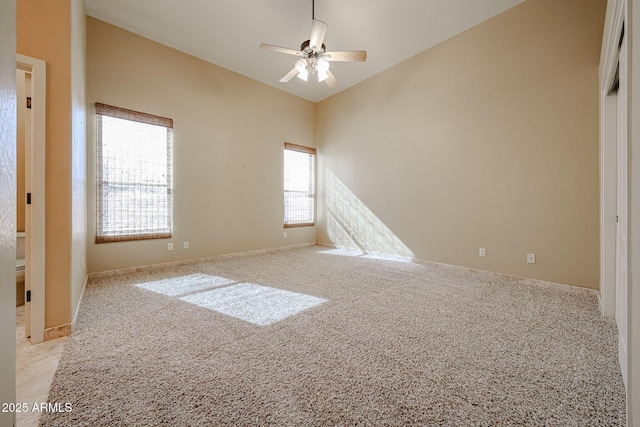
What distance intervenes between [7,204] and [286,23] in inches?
153

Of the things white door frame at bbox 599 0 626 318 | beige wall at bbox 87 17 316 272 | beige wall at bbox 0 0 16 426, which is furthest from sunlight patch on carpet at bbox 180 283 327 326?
white door frame at bbox 599 0 626 318

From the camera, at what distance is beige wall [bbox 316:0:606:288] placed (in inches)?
112

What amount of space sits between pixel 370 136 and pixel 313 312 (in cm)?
383

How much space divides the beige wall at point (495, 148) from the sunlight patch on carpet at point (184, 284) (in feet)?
9.82

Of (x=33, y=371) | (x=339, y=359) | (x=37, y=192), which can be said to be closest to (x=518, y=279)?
(x=339, y=359)

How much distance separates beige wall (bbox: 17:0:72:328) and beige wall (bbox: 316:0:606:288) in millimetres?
4266

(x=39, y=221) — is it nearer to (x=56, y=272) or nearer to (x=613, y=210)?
(x=56, y=272)

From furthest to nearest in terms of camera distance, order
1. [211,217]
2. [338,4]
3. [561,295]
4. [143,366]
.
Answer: [211,217] → [338,4] → [561,295] → [143,366]

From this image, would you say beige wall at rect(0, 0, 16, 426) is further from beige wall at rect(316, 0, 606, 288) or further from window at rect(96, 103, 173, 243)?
beige wall at rect(316, 0, 606, 288)

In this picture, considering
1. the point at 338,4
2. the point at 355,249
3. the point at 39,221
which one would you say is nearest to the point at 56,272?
the point at 39,221

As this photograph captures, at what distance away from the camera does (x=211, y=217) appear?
4.51 m

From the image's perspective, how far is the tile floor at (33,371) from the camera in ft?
3.89

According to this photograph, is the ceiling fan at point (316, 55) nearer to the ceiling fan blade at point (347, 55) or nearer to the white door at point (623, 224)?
the ceiling fan blade at point (347, 55)

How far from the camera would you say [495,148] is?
3.45 m
